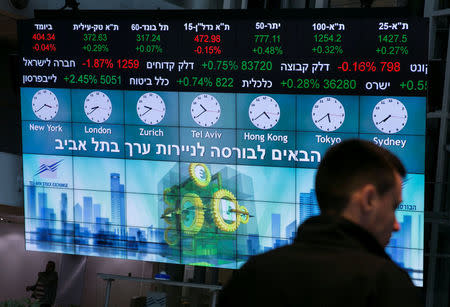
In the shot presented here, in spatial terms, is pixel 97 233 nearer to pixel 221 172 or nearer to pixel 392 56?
pixel 221 172

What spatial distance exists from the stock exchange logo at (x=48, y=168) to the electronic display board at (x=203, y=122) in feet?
0.05

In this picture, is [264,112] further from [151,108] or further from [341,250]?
[341,250]

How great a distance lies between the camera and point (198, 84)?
6.58 metres

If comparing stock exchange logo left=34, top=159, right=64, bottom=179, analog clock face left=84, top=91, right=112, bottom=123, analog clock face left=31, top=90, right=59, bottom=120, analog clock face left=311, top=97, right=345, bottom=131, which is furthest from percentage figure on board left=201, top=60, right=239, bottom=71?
stock exchange logo left=34, top=159, right=64, bottom=179

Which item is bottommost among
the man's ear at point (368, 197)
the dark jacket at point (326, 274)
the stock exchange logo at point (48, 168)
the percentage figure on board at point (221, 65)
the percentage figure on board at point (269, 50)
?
the stock exchange logo at point (48, 168)

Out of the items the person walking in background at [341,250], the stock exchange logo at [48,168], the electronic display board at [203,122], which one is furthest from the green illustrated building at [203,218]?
the person walking in background at [341,250]

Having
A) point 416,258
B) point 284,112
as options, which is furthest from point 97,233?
point 416,258

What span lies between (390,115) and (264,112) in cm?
111

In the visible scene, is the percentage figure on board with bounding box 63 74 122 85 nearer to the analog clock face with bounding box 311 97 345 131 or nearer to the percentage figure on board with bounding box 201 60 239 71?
the percentage figure on board with bounding box 201 60 239 71

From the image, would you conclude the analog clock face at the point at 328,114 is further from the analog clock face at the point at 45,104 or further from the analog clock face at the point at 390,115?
the analog clock face at the point at 45,104

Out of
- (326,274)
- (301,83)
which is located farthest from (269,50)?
(326,274)

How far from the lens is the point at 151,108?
6.74 m

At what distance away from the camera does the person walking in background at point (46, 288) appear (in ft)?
29.3

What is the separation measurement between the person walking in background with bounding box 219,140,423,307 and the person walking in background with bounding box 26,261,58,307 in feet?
26.0
